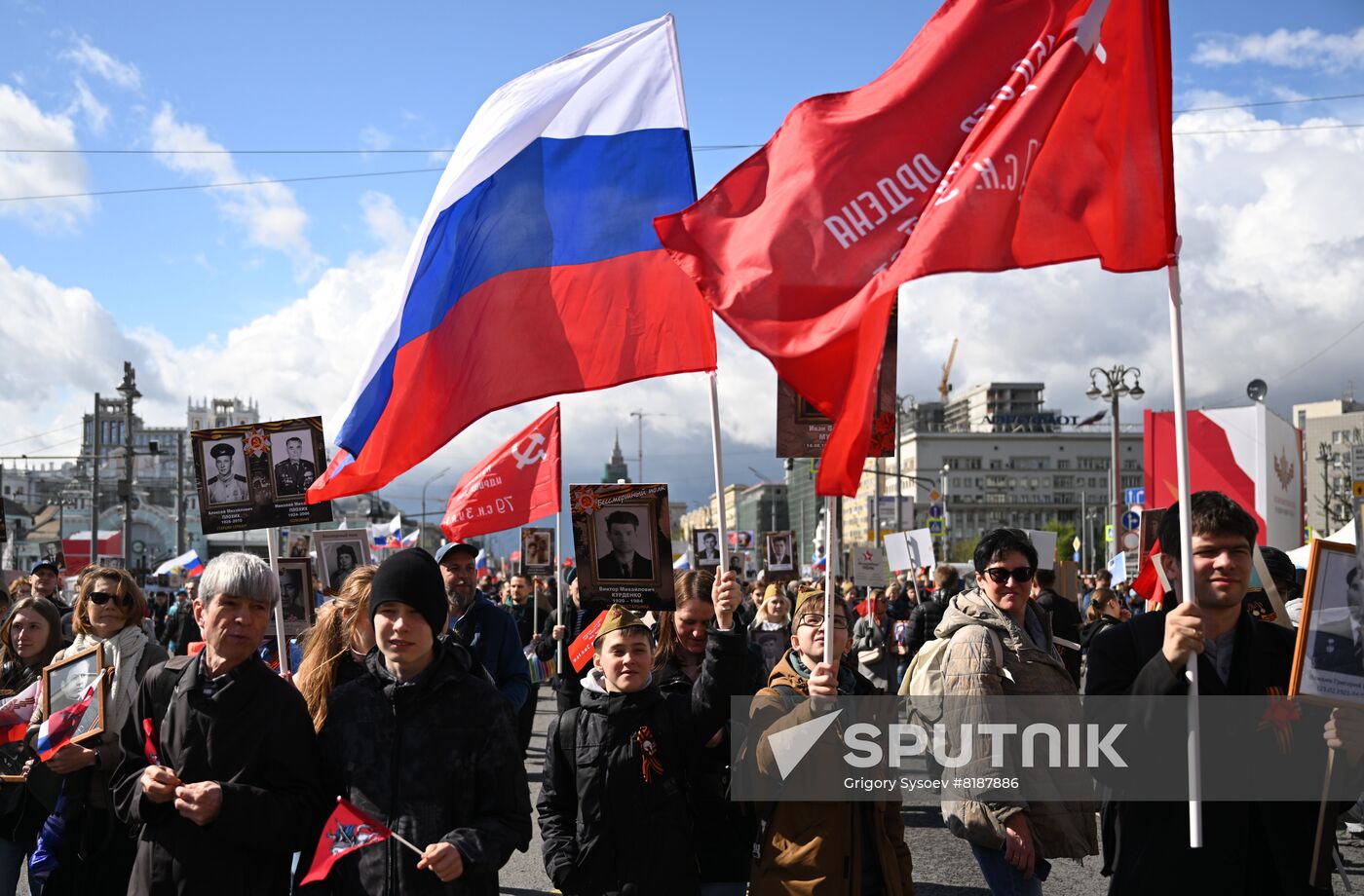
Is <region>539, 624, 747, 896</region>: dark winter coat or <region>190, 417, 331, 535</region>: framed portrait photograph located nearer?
<region>539, 624, 747, 896</region>: dark winter coat

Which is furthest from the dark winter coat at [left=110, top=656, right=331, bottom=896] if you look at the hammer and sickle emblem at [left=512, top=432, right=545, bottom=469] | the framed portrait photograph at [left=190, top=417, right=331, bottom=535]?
the hammer and sickle emblem at [left=512, top=432, right=545, bottom=469]

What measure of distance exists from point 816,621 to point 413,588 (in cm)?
200

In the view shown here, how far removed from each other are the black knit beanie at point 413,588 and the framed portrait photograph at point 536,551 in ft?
39.8

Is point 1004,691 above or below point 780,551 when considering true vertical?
above

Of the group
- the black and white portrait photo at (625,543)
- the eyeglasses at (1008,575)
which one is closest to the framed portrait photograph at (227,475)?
the black and white portrait photo at (625,543)

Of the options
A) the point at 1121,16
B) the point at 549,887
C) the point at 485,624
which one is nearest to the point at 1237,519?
the point at 1121,16

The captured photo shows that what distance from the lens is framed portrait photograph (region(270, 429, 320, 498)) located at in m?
7.82

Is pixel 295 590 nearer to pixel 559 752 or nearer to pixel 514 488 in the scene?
pixel 514 488

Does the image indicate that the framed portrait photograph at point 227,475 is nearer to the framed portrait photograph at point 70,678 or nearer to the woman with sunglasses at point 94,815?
the woman with sunglasses at point 94,815

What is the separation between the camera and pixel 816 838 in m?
5.07

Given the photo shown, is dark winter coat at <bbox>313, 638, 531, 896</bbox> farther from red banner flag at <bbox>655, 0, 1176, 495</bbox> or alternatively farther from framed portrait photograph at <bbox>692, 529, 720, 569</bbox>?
framed portrait photograph at <bbox>692, 529, 720, 569</bbox>

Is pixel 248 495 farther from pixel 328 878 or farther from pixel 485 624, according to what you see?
pixel 328 878

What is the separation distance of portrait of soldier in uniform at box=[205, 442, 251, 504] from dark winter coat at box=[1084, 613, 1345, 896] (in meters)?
5.43

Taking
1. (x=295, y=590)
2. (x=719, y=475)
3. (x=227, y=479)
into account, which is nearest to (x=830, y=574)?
(x=719, y=475)
